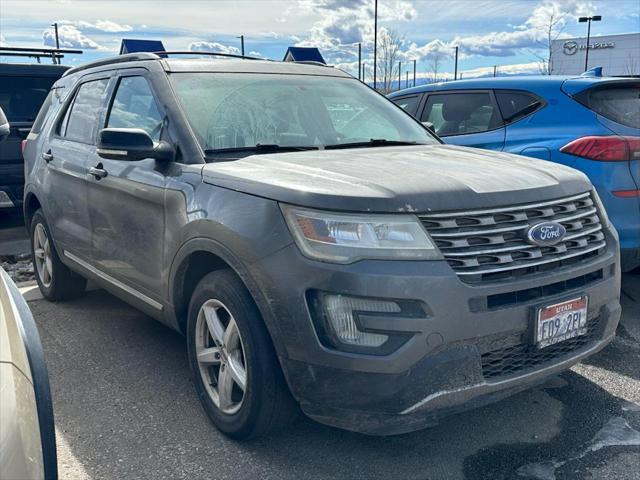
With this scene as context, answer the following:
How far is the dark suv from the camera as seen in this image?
23.1ft

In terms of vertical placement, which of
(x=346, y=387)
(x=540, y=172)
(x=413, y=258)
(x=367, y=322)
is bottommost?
(x=346, y=387)

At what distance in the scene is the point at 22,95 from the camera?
25.5ft

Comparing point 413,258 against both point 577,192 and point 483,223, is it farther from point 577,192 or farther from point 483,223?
point 577,192

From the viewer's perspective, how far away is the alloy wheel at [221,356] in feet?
9.17

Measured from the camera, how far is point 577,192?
289 centimetres

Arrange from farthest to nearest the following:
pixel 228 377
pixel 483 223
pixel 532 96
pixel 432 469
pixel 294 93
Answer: pixel 532 96
pixel 294 93
pixel 228 377
pixel 432 469
pixel 483 223

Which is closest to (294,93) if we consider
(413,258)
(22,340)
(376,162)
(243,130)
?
(243,130)

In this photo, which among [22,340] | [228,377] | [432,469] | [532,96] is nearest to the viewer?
[22,340]

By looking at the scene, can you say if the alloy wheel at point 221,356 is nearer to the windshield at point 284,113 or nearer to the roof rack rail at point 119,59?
the windshield at point 284,113

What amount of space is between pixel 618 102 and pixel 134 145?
11.8 ft

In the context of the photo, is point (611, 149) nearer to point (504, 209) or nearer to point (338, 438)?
point (504, 209)

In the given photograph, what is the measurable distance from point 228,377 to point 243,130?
4.31 feet

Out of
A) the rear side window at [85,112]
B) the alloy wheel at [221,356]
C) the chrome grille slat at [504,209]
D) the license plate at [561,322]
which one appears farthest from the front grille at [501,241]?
the rear side window at [85,112]

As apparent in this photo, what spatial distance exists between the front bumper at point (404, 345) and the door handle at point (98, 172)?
1.74 m
